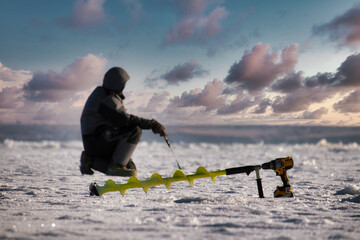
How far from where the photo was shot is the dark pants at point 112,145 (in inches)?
182

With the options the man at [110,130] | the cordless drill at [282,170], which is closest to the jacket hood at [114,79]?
the man at [110,130]

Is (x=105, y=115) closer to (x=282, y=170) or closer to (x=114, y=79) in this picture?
(x=114, y=79)

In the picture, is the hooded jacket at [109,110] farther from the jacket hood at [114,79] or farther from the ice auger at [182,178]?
the ice auger at [182,178]

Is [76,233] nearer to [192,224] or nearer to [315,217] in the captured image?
[192,224]

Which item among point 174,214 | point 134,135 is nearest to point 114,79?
point 134,135

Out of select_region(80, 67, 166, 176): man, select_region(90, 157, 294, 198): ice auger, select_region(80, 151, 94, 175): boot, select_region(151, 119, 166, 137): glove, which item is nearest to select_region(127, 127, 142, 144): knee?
select_region(80, 67, 166, 176): man

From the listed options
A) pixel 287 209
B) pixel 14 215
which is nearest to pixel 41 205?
pixel 14 215

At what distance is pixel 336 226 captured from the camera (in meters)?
2.81

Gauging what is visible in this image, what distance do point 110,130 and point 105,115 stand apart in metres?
0.29

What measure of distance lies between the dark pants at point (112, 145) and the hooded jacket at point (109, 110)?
81 mm

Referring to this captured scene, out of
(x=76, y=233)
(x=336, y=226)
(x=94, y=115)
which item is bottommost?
(x=336, y=226)

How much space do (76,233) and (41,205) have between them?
4.89 feet

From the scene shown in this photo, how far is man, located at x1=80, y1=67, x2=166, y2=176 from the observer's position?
14.9ft

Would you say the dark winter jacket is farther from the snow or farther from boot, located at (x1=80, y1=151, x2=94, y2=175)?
the snow
